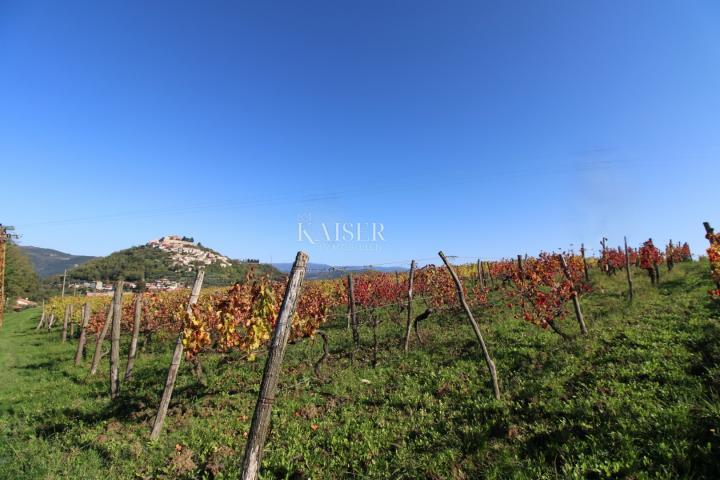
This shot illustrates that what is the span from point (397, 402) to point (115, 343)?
6991 mm

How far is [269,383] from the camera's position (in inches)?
140

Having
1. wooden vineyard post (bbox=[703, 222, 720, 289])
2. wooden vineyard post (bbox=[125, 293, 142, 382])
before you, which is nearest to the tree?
wooden vineyard post (bbox=[125, 293, 142, 382])

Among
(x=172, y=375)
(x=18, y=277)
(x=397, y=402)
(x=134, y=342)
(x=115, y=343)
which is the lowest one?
(x=397, y=402)

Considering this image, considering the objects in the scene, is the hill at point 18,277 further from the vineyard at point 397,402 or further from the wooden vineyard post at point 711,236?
the wooden vineyard post at point 711,236

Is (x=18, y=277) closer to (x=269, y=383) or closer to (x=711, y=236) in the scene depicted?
(x=269, y=383)

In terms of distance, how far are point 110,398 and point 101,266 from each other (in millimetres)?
60723

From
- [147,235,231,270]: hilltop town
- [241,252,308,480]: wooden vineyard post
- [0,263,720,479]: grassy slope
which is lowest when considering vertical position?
[0,263,720,479]: grassy slope

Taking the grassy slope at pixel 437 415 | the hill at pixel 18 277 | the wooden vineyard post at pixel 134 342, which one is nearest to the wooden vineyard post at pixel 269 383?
the grassy slope at pixel 437 415

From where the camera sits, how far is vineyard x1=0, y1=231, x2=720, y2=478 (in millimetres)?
4043

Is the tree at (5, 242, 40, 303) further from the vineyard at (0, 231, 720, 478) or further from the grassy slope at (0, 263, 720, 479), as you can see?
the grassy slope at (0, 263, 720, 479)

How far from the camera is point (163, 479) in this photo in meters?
4.93

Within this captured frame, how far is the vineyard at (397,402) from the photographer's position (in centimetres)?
404

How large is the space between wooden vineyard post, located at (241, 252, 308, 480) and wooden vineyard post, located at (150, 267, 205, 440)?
401 centimetres

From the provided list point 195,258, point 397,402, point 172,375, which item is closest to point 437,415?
point 397,402
